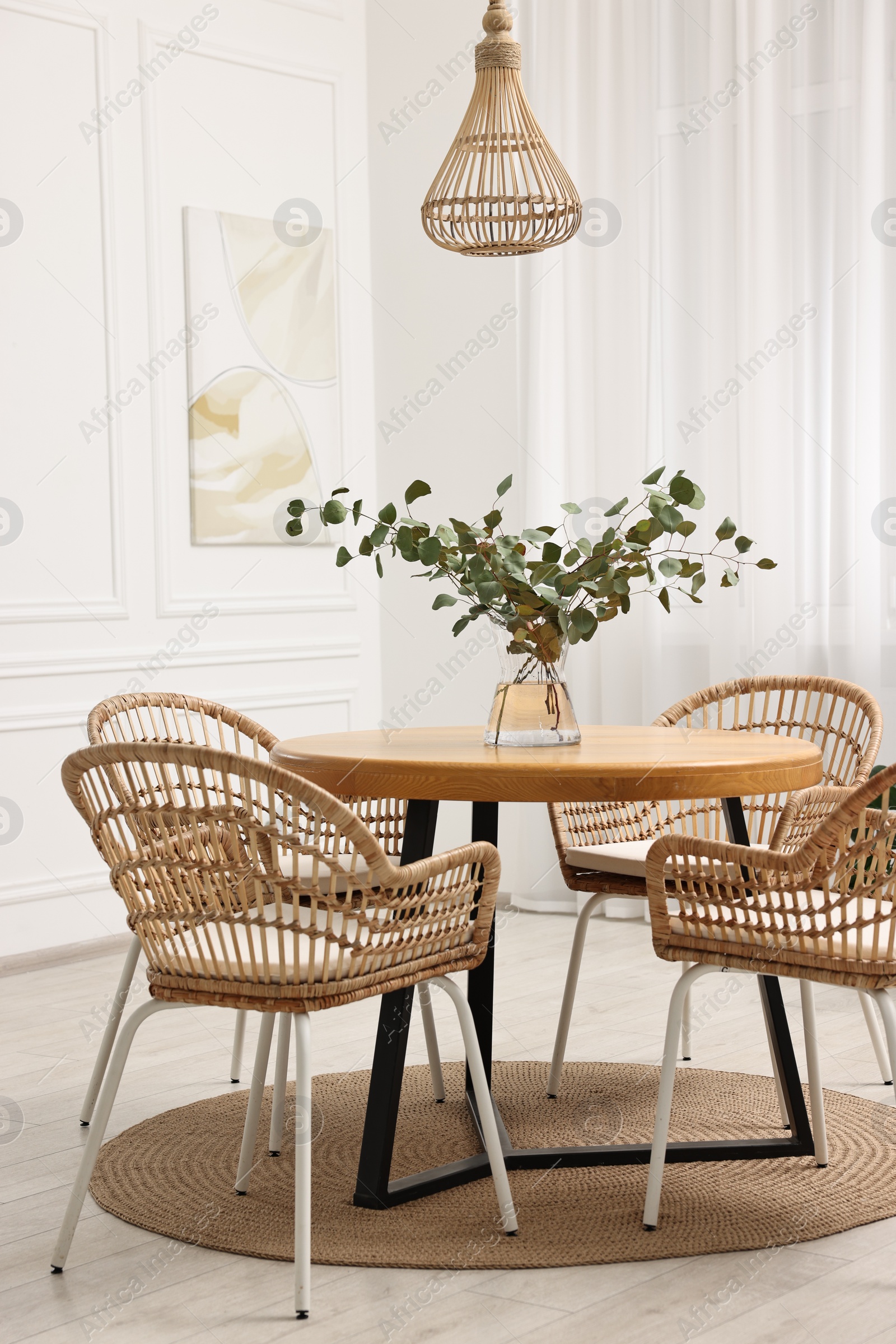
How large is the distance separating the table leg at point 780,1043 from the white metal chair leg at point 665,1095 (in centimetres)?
41

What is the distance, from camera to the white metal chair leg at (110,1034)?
248cm

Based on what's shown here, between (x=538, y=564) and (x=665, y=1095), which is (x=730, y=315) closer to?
(x=538, y=564)

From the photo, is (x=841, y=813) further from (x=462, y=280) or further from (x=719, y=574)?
(x=462, y=280)

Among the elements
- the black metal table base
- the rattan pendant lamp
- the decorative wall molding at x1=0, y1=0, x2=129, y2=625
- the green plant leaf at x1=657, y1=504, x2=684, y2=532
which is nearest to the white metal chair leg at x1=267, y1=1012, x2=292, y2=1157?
the black metal table base

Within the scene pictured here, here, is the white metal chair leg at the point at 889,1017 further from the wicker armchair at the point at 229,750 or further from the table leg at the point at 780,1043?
the wicker armchair at the point at 229,750

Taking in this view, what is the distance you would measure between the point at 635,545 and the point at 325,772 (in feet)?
Result: 2.15

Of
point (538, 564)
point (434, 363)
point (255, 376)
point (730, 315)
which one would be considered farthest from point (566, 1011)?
point (434, 363)

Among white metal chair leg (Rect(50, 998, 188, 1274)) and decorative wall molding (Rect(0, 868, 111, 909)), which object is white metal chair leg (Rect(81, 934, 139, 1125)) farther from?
decorative wall molding (Rect(0, 868, 111, 909))

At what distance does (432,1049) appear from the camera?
289 centimetres

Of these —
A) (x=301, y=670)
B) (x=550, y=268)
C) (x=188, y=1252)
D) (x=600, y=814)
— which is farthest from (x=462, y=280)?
(x=188, y=1252)

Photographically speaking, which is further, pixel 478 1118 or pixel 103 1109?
pixel 478 1118

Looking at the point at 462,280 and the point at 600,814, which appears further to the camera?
the point at 462,280

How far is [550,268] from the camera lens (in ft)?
15.6

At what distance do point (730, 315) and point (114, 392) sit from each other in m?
1.84
